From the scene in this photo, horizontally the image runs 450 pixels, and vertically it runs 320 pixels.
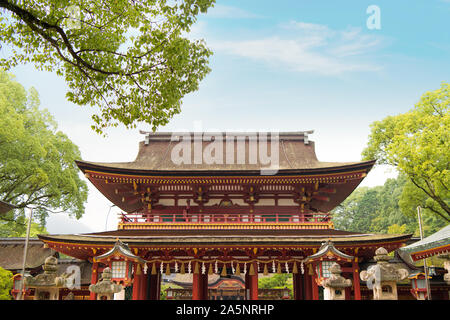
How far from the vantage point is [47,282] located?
10742 mm

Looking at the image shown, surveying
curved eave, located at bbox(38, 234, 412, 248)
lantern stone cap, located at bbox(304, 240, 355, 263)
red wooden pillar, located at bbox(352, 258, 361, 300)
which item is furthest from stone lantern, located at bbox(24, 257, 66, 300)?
red wooden pillar, located at bbox(352, 258, 361, 300)

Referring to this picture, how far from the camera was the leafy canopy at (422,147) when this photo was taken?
70.2ft

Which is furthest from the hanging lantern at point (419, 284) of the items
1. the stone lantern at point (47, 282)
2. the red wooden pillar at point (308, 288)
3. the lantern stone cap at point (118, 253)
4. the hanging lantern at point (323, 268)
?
the stone lantern at point (47, 282)

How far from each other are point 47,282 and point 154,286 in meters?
9.50

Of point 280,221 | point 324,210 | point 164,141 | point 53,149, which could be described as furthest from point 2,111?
point 324,210

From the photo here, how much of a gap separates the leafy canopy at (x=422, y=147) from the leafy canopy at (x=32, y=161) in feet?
78.4

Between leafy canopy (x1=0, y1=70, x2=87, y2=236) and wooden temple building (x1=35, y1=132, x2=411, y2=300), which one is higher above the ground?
leafy canopy (x1=0, y1=70, x2=87, y2=236)

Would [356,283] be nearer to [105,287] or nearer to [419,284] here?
[419,284]

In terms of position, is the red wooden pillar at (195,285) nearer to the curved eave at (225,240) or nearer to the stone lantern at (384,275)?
the curved eave at (225,240)

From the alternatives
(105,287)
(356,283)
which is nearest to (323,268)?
(356,283)

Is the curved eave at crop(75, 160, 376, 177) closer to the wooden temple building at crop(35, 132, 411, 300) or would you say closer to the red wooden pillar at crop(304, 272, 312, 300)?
the wooden temple building at crop(35, 132, 411, 300)

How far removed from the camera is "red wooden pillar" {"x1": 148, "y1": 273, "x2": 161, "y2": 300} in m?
19.0

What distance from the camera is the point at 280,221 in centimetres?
1812

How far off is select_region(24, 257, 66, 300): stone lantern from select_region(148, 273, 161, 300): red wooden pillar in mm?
8477
